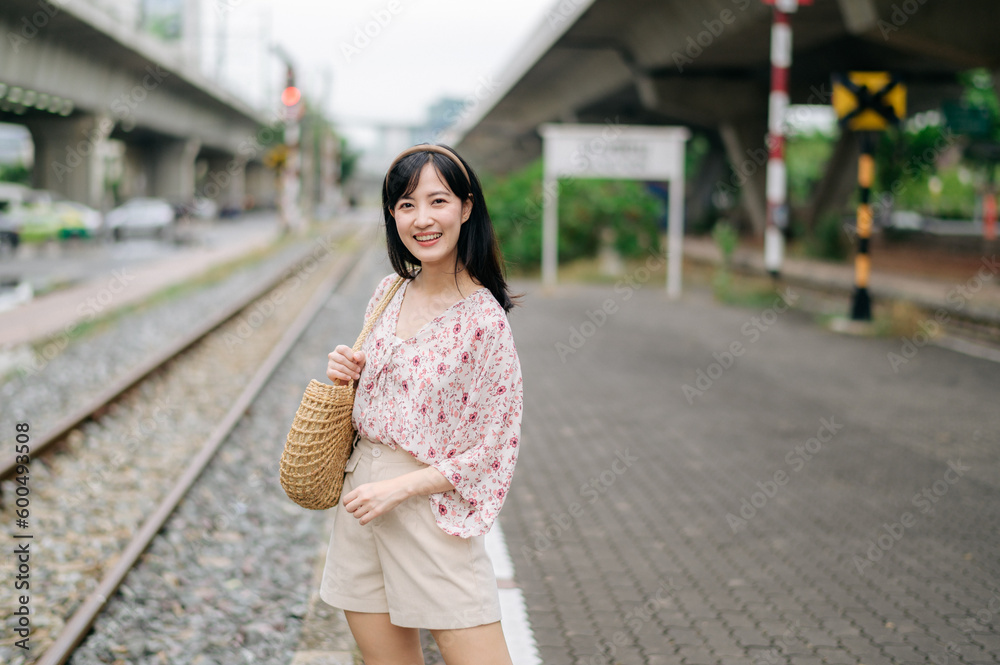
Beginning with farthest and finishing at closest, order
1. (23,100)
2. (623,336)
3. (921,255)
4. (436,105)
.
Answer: (436,105), (23,100), (921,255), (623,336)

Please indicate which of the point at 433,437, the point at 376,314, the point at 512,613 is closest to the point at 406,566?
the point at 433,437

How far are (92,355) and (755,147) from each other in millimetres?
20737

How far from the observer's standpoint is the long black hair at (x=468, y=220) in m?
2.29

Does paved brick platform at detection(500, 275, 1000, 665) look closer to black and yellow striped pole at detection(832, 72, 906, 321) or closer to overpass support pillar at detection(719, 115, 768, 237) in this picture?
black and yellow striped pole at detection(832, 72, 906, 321)

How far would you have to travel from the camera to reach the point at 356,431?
2410 mm

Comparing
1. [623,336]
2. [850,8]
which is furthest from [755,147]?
[623,336]

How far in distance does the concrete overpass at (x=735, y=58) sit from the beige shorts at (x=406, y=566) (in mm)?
14477

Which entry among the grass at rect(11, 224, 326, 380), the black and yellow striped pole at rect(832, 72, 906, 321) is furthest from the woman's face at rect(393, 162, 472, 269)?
the black and yellow striped pole at rect(832, 72, 906, 321)

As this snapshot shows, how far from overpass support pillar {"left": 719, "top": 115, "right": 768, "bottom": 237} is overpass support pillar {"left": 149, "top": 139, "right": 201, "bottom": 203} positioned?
32.8 m

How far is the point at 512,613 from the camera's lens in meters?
3.97

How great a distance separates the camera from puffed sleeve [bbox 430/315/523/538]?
2.22 m

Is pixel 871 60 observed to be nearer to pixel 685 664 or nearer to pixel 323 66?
pixel 685 664

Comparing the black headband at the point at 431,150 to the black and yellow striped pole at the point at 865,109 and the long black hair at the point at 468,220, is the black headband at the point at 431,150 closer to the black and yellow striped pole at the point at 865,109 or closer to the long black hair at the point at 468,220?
the long black hair at the point at 468,220

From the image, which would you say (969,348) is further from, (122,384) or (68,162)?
(68,162)
